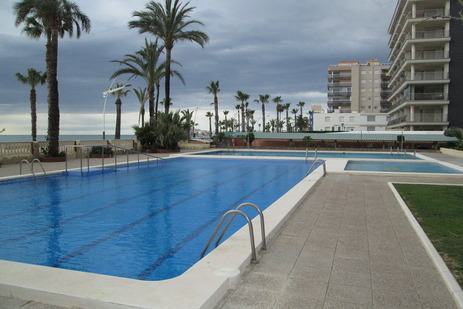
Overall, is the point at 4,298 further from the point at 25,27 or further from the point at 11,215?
the point at 25,27

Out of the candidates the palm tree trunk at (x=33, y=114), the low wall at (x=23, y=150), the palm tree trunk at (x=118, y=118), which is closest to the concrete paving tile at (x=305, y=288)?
the low wall at (x=23, y=150)

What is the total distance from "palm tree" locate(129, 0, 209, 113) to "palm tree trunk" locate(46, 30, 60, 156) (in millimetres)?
8956

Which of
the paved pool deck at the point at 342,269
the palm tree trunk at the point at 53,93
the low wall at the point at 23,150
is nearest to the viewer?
the paved pool deck at the point at 342,269

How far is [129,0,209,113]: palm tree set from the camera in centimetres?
2895

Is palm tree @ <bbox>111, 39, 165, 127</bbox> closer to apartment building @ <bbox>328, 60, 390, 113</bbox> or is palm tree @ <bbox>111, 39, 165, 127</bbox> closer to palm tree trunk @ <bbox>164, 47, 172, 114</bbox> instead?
palm tree trunk @ <bbox>164, 47, 172, 114</bbox>

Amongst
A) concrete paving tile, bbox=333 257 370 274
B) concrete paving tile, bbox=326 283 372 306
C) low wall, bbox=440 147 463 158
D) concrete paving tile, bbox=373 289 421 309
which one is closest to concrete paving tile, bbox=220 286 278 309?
concrete paving tile, bbox=326 283 372 306

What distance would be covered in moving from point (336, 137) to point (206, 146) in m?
14.7

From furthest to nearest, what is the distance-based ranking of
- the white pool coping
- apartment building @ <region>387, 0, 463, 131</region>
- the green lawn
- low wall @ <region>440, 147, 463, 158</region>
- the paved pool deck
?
apartment building @ <region>387, 0, 463, 131</region>, low wall @ <region>440, 147, 463, 158</region>, the green lawn, the paved pool deck, the white pool coping

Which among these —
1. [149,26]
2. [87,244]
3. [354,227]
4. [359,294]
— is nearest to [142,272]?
[87,244]

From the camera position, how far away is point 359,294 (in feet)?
12.6

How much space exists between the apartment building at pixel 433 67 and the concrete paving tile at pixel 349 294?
47.4 m

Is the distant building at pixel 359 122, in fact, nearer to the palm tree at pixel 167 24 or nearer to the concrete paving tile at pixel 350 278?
the palm tree at pixel 167 24

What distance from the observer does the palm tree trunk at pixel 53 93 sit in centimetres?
2136

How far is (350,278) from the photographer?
429 centimetres
